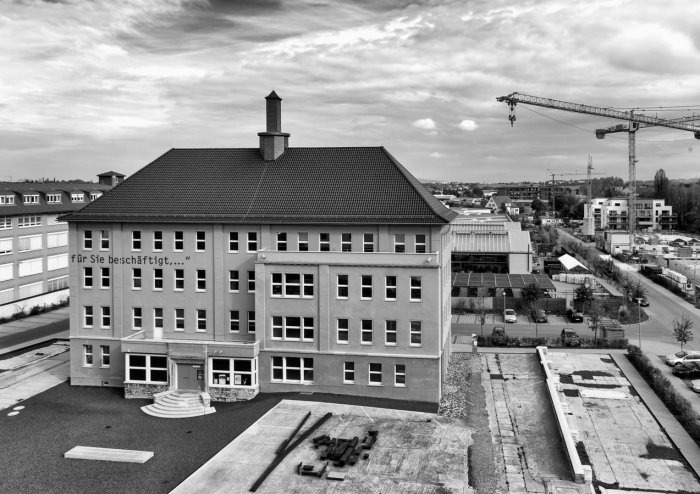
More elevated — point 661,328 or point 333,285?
point 333,285

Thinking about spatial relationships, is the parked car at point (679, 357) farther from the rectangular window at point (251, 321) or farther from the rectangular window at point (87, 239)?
the rectangular window at point (87, 239)

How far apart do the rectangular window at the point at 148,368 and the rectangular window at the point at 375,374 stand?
11995mm

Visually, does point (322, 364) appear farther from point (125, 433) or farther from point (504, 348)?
point (504, 348)

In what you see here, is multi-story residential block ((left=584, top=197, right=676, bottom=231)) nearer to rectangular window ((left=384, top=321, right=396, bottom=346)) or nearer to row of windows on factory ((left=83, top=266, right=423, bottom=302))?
row of windows on factory ((left=83, top=266, right=423, bottom=302))

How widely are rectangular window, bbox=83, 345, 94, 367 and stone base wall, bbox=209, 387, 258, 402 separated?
9.44 meters

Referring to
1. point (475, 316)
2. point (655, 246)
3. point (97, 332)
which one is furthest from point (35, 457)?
point (655, 246)

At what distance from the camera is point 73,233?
41.2m

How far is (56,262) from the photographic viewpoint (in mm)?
69625

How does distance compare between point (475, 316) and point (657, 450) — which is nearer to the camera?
point (657, 450)

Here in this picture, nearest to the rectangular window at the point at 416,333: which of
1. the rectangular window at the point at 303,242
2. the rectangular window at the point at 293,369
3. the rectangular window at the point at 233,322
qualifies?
the rectangular window at the point at 293,369

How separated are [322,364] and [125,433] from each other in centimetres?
1129

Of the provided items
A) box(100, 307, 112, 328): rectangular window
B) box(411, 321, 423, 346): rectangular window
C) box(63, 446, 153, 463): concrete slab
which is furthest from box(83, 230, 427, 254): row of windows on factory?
box(63, 446, 153, 463): concrete slab

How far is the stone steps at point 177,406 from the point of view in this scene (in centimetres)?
3491

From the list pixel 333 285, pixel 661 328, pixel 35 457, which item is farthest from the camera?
pixel 661 328
